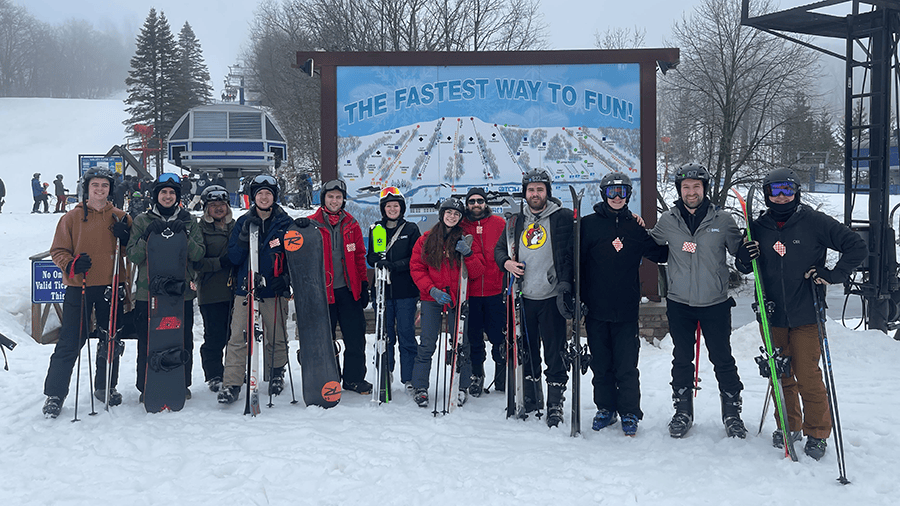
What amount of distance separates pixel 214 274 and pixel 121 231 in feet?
2.57

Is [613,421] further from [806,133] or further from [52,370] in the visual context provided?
[806,133]

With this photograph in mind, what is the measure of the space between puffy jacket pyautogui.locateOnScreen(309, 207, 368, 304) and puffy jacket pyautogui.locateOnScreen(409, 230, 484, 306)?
0.48 metres

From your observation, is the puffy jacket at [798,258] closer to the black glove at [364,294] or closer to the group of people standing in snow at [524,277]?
the group of people standing in snow at [524,277]

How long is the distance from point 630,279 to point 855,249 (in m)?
1.33

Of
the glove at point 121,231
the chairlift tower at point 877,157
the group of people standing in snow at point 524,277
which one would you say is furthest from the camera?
the chairlift tower at point 877,157

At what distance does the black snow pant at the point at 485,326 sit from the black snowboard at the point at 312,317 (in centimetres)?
115

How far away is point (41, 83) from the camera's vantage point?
11181cm

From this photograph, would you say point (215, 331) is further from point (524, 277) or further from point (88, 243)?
point (524, 277)

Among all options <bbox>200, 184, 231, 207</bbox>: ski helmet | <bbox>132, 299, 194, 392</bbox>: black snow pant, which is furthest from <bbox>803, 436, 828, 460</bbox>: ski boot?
<bbox>200, 184, 231, 207</bbox>: ski helmet

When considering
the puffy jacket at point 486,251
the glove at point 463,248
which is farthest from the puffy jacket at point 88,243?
the puffy jacket at point 486,251

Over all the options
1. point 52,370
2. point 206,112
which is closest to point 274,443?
point 52,370

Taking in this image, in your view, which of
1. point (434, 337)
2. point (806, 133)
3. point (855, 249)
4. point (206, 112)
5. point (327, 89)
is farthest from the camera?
point (206, 112)

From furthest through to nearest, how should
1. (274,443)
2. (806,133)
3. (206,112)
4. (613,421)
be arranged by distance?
(206,112)
(806,133)
(613,421)
(274,443)

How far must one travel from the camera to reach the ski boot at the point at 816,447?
158 inches
